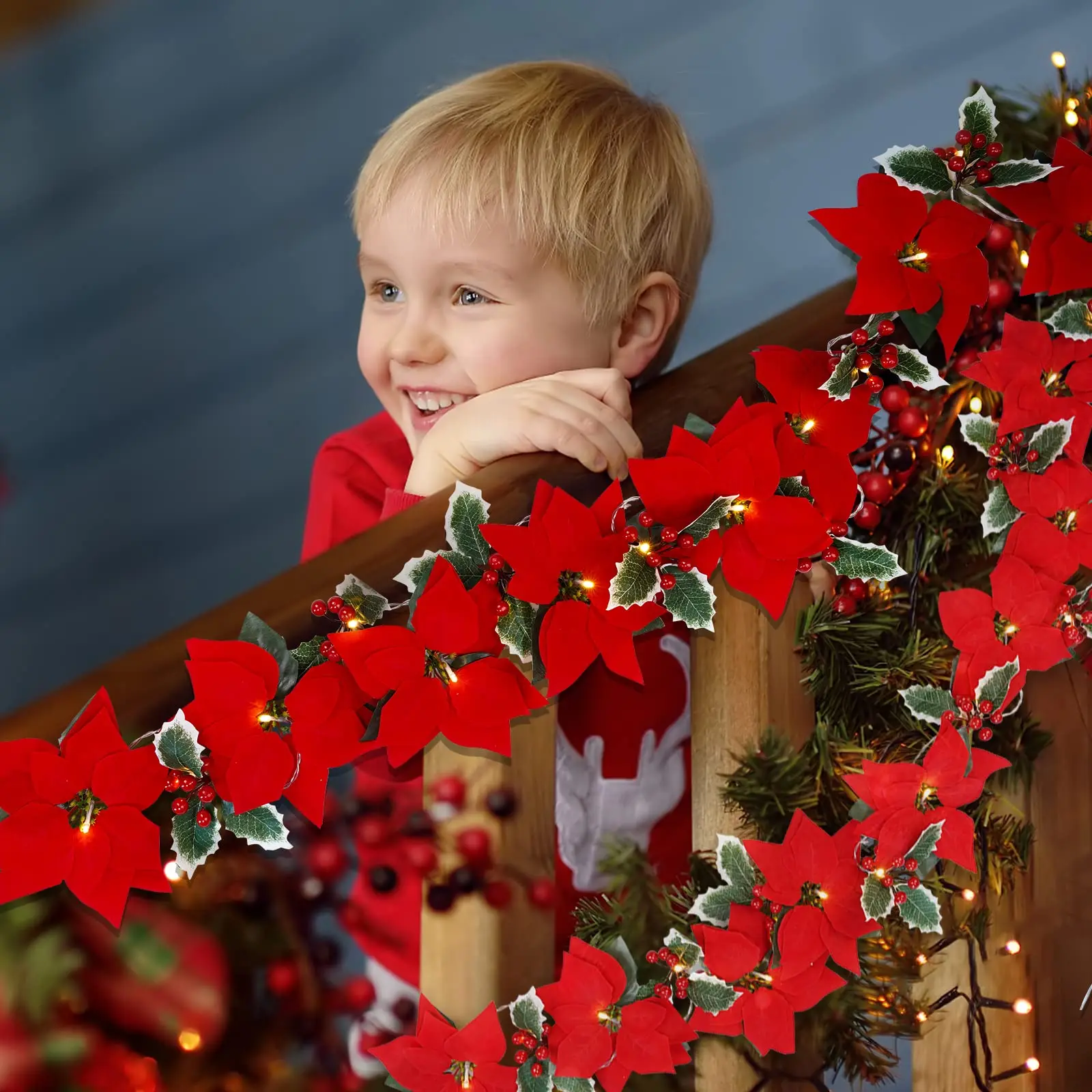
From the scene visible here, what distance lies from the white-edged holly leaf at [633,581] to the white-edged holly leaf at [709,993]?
224 millimetres

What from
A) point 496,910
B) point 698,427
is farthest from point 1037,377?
point 496,910

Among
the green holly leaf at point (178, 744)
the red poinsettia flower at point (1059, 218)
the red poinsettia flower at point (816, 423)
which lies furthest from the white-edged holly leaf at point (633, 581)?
the red poinsettia flower at point (1059, 218)

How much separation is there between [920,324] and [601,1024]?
44 cm

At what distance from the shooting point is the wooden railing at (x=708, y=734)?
0.56m

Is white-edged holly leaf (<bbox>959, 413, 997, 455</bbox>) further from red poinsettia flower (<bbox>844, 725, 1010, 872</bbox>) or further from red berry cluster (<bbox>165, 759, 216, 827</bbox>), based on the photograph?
red berry cluster (<bbox>165, 759, 216, 827</bbox>)

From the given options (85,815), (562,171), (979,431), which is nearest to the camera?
(85,815)

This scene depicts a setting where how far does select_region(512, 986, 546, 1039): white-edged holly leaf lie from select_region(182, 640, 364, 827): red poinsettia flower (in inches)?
6.6

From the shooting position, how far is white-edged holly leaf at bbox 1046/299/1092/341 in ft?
2.48

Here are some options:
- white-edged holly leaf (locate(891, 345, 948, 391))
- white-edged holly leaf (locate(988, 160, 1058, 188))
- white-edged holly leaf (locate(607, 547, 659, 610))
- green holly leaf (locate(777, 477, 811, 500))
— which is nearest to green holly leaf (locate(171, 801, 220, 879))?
white-edged holly leaf (locate(607, 547, 659, 610))

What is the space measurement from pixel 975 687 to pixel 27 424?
3.83 ft

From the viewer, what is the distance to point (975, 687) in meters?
0.72

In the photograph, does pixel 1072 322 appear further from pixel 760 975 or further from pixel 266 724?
pixel 266 724

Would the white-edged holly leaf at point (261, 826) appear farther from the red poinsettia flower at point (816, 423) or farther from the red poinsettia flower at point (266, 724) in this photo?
the red poinsettia flower at point (816, 423)

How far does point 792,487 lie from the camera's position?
2.16 feet
